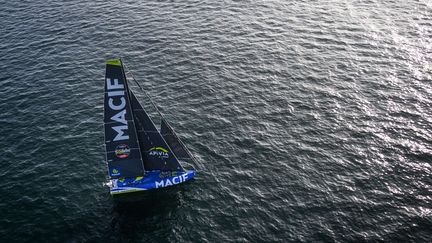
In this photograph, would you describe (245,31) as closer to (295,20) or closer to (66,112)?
(295,20)

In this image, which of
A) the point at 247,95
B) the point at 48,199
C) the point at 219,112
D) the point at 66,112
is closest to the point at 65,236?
the point at 48,199

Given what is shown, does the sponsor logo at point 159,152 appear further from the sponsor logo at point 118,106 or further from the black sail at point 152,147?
the sponsor logo at point 118,106

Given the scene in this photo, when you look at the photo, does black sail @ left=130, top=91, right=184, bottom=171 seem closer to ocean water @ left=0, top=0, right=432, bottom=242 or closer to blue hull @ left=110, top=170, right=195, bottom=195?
blue hull @ left=110, top=170, right=195, bottom=195

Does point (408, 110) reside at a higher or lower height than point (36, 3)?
lower

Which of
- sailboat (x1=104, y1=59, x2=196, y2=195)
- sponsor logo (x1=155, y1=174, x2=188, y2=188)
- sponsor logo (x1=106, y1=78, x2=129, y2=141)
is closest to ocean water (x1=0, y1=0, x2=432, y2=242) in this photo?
sponsor logo (x1=155, y1=174, x2=188, y2=188)

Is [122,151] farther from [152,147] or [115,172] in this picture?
[152,147]

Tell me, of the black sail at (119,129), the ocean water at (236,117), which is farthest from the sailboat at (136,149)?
the ocean water at (236,117)
